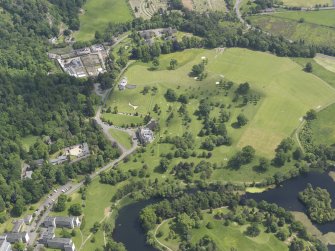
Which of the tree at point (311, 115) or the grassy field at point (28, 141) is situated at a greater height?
the grassy field at point (28, 141)

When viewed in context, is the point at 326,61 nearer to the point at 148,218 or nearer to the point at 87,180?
the point at 148,218

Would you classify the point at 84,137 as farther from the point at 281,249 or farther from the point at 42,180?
the point at 281,249

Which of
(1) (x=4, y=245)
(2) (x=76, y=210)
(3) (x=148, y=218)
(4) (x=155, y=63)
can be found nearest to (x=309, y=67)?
(4) (x=155, y=63)

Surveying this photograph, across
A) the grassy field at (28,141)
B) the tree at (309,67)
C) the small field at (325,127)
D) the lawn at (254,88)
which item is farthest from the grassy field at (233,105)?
the grassy field at (28,141)

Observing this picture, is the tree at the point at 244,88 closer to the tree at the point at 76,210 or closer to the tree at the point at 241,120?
the tree at the point at 241,120

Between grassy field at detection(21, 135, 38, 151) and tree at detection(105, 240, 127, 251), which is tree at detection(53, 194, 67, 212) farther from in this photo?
grassy field at detection(21, 135, 38, 151)

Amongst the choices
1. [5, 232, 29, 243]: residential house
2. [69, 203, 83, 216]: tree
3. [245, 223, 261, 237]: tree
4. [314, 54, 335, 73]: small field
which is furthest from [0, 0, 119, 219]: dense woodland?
[314, 54, 335, 73]: small field
